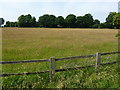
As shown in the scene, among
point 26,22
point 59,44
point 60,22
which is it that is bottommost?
point 59,44

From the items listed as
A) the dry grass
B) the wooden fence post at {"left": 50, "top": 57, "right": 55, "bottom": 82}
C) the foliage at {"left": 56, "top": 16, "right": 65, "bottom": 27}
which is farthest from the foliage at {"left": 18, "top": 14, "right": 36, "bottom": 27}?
the wooden fence post at {"left": 50, "top": 57, "right": 55, "bottom": 82}

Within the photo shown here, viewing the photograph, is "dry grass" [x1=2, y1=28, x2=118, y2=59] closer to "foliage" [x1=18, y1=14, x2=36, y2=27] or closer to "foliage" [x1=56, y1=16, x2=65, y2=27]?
A: "foliage" [x1=56, y1=16, x2=65, y2=27]

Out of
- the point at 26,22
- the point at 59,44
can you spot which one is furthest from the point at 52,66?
the point at 26,22

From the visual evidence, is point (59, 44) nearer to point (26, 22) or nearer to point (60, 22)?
point (60, 22)

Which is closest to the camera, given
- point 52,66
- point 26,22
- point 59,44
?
point 52,66

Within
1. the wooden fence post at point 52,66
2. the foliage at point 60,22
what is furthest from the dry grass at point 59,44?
the foliage at point 60,22

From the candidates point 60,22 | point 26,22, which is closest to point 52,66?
point 60,22

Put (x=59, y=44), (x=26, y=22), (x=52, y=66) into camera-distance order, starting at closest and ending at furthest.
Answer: (x=52, y=66) → (x=59, y=44) → (x=26, y=22)

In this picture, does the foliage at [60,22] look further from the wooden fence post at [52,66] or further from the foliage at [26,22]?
the wooden fence post at [52,66]

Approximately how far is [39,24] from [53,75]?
437ft

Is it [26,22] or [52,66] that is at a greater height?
[26,22]

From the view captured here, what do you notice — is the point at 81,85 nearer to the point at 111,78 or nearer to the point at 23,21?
the point at 111,78

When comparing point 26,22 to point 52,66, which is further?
point 26,22

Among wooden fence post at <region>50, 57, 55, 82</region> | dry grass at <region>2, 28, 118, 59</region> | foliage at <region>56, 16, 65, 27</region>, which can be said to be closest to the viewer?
wooden fence post at <region>50, 57, 55, 82</region>
